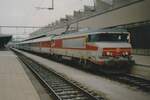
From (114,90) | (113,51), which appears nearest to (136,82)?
(114,90)

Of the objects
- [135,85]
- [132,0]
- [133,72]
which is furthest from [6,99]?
[132,0]

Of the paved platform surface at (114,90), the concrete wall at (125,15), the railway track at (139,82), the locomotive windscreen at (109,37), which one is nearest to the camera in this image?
the paved platform surface at (114,90)

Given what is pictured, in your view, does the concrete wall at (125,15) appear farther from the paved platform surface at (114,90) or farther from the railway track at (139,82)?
the paved platform surface at (114,90)

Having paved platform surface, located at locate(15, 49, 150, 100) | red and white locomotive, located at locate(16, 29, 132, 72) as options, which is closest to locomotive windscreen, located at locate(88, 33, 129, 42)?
red and white locomotive, located at locate(16, 29, 132, 72)

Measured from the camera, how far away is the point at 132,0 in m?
34.4

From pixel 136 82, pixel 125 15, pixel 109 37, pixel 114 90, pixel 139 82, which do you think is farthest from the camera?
pixel 125 15

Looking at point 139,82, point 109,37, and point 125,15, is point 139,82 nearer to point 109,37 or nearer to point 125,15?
point 109,37

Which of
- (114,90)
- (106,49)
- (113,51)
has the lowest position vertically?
(114,90)

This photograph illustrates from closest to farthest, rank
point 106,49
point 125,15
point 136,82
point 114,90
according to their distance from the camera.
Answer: point 114,90 < point 136,82 < point 106,49 < point 125,15

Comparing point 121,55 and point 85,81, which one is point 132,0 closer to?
point 121,55

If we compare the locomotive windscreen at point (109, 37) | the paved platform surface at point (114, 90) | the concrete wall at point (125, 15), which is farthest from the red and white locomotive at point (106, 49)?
the concrete wall at point (125, 15)

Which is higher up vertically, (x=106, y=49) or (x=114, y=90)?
(x=106, y=49)

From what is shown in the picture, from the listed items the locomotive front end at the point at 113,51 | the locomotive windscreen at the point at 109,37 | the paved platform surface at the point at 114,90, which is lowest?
the paved platform surface at the point at 114,90

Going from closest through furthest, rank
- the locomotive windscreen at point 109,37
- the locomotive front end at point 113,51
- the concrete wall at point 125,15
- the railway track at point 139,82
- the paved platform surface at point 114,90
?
the paved platform surface at point 114,90 → the railway track at point 139,82 → the locomotive front end at point 113,51 → the locomotive windscreen at point 109,37 → the concrete wall at point 125,15
